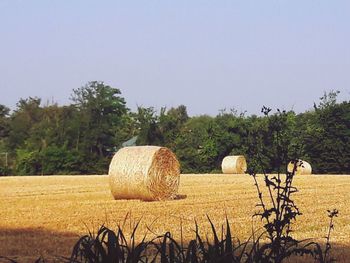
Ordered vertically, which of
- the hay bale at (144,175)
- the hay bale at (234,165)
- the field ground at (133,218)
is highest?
the hay bale at (234,165)

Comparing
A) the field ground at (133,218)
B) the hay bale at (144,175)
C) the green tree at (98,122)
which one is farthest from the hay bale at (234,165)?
the hay bale at (144,175)

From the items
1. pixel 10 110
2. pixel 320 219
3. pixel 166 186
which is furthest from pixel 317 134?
pixel 10 110

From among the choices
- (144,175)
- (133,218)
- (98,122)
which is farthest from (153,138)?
(133,218)

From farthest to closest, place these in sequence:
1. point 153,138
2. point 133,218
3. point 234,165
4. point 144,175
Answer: point 153,138 → point 234,165 → point 144,175 → point 133,218

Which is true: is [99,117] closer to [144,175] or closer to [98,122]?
[98,122]

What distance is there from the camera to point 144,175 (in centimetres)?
1739

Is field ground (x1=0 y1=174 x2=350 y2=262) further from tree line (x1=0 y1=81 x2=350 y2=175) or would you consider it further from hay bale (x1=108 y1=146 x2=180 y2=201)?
tree line (x1=0 y1=81 x2=350 y2=175)

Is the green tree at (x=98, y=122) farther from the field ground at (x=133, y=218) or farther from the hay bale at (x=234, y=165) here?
the field ground at (x=133, y=218)

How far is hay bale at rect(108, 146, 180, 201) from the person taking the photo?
17261mm

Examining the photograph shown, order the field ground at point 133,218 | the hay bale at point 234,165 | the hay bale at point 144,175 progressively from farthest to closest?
the hay bale at point 234,165 < the hay bale at point 144,175 < the field ground at point 133,218

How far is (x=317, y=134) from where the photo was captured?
→ 4038cm

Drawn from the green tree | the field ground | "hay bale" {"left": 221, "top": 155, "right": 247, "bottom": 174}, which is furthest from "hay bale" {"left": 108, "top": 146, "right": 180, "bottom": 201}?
the green tree

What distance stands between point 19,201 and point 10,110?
194 feet

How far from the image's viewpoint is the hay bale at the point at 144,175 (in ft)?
56.6
